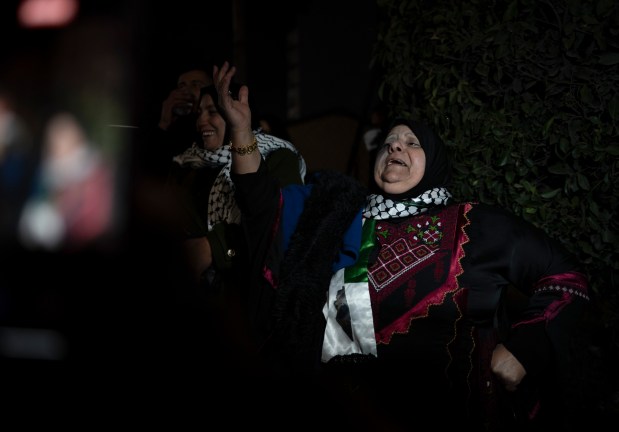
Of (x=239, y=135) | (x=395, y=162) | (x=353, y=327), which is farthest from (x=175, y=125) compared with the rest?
(x=353, y=327)

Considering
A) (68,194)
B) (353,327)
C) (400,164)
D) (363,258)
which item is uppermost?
(400,164)

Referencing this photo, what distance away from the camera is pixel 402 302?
5.57 feet

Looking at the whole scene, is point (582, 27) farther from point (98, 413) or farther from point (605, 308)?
point (98, 413)

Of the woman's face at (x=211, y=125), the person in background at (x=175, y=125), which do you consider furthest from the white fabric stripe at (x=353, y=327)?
the person in background at (x=175, y=125)

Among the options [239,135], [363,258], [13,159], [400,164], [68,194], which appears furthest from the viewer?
[68,194]

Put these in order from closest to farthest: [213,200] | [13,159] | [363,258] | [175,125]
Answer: [363,258], [213,200], [175,125], [13,159]

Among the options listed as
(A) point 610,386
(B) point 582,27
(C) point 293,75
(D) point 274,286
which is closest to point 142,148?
(D) point 274,286

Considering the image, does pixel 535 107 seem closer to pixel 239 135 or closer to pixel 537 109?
pixel 537 109

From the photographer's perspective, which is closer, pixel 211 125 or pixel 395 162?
pixel 395 162

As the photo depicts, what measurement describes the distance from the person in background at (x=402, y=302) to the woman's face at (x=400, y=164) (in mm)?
17

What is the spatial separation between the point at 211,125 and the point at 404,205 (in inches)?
39.8

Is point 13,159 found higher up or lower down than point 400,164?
lower down

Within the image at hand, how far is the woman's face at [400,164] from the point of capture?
1.86 metres

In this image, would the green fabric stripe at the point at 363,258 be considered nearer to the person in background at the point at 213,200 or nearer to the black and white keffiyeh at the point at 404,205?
the black and white keffiyeh at the point at 404,205
